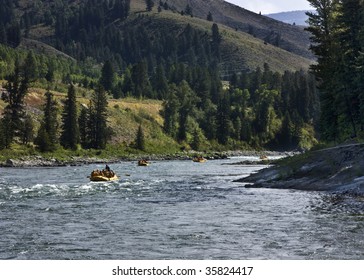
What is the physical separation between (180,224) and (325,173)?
2316 centimetres

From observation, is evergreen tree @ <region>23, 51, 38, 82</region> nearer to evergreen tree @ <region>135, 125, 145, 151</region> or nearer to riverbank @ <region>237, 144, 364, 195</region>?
evergreen tree @ <region>135, 125, 145, 151</region>

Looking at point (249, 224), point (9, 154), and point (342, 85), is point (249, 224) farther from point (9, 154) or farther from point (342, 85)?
point (9, 154)

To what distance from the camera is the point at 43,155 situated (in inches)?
4481

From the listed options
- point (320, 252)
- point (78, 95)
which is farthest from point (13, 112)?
point (320, 252)

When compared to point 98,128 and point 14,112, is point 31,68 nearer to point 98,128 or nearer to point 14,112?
point 98,128

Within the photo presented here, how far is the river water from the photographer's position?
80.6ft

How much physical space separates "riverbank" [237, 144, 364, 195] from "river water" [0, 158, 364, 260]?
7.88 ft

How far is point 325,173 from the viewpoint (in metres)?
51.1

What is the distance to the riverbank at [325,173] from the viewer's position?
46.8 meters

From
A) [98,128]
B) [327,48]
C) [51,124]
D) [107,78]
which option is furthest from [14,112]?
[107,78]

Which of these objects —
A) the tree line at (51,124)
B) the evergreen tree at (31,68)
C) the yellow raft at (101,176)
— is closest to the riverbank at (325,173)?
the yellow raft at (101,176)

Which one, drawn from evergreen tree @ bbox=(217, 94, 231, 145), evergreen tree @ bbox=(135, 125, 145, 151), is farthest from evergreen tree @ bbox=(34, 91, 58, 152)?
evergreen tree @ bbox=(217, 94, 231, 145)

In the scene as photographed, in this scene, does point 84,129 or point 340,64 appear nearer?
point 340,64

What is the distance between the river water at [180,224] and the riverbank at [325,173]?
2.40 m
